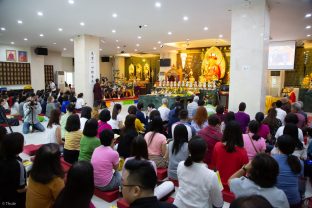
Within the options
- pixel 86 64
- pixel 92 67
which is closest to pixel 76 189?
pixel 86 64

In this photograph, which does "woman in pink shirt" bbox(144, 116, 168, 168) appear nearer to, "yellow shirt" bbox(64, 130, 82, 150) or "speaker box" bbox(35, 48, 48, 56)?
"yellow shirt" bbox(64, 130, 82, 150)

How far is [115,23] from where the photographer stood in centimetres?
932

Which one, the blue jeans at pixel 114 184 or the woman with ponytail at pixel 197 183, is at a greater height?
the woman with ponytail at pixel 197 183

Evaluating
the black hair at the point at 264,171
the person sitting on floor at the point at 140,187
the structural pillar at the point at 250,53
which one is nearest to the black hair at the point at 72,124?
the person sitting on floor at the point at 140,187

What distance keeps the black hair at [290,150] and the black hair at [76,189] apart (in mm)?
1851

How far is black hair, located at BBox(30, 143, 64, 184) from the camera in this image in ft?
6.23

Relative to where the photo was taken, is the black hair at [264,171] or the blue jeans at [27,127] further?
the blue jeans at [27,127]

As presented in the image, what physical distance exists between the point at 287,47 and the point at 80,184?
44.4 feet

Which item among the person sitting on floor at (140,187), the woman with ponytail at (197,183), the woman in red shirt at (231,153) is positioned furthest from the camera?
the woman in red shirt at (231,153)

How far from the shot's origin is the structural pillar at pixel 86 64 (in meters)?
11.4

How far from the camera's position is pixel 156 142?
3.55 metres

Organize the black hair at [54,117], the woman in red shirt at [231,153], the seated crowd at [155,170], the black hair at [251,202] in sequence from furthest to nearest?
the black hair at [54,117] → the woman in red shirt at [231,153] → the seated crowd at [155,170] → the black hair at [251,202]

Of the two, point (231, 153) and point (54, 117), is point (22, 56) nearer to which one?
point (54, 117)

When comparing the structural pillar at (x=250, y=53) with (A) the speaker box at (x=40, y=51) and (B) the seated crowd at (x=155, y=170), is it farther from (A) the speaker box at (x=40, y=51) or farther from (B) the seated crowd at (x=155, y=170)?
(A) the speaker box at (x=40, y=51)
